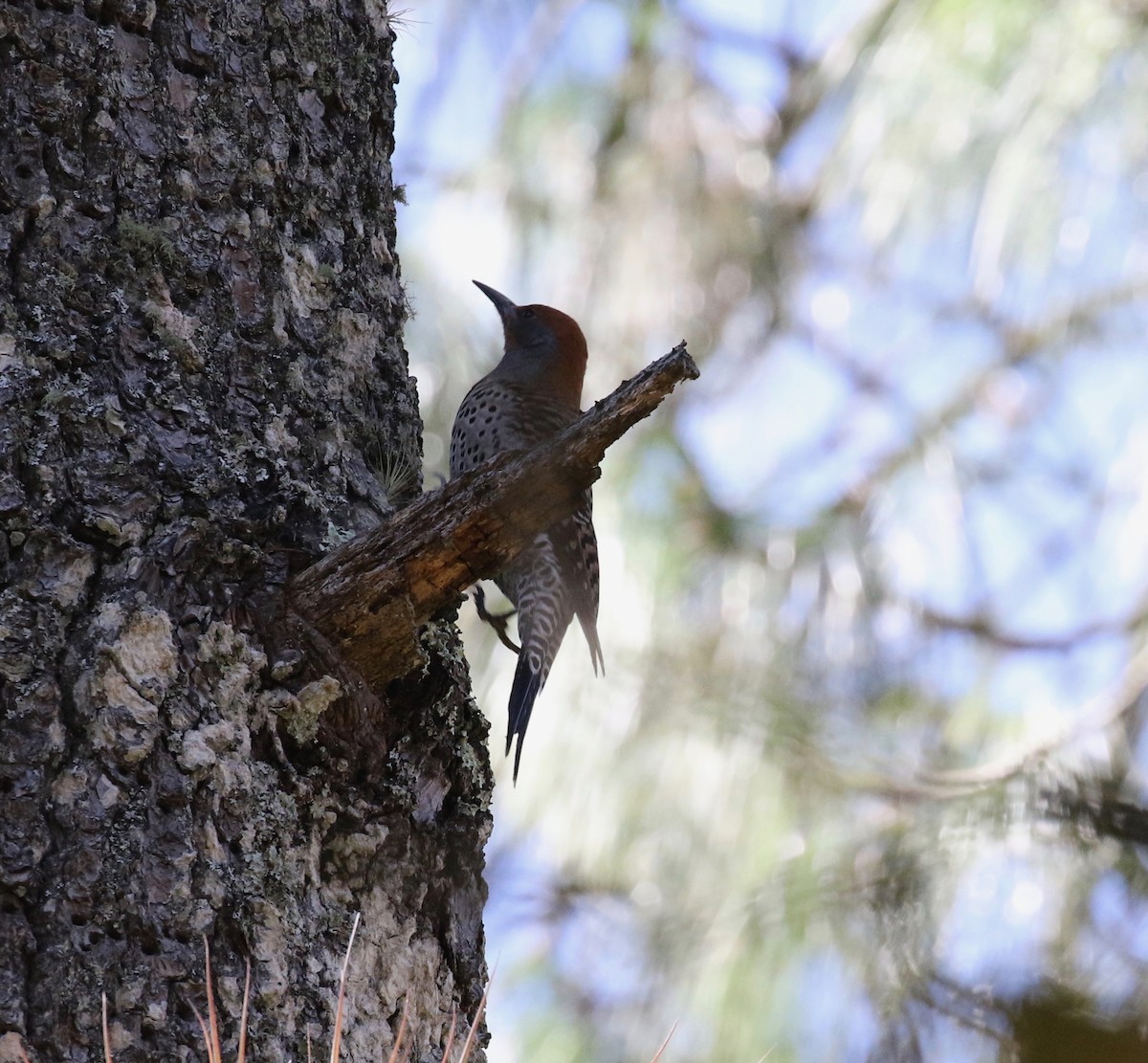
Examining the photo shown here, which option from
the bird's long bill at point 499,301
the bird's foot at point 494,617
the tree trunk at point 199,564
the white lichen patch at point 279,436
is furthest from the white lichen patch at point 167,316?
the bird's long bill at point 499,301

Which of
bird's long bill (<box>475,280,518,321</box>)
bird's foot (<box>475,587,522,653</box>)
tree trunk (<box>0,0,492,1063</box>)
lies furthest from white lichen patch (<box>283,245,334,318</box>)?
bird's long bill (<box>475,280,518,321</box>)

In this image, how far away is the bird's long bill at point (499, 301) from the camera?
327 centimetres

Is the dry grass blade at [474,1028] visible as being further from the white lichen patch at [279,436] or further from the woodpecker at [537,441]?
the woodpecker at [537,441]

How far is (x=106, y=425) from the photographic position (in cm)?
131

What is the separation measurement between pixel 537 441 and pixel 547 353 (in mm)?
304

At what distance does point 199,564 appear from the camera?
4.24 feet

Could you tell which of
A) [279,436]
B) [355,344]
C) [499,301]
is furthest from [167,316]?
[499,301]

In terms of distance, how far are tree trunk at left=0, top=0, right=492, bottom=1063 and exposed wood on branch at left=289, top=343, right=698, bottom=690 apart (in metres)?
0.05

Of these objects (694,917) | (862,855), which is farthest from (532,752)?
(862,855)

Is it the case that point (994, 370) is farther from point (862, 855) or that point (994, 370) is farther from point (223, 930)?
point (223, 930)

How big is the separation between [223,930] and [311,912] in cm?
11

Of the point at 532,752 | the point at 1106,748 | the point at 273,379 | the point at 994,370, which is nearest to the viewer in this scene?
the point at 273,379

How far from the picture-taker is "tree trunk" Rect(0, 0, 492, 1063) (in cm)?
112

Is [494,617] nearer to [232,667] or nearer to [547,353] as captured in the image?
[547,353]
